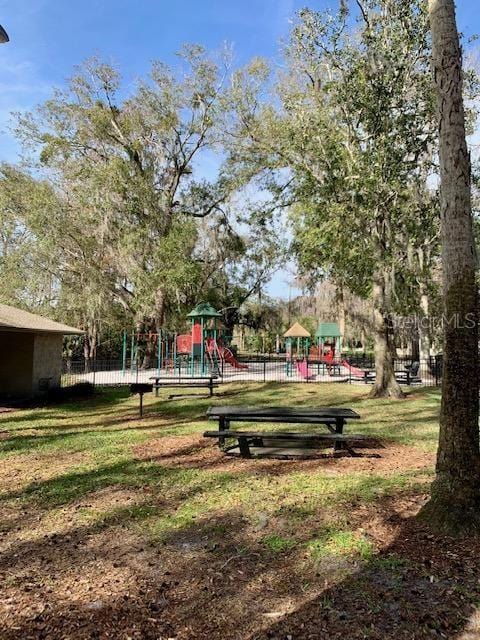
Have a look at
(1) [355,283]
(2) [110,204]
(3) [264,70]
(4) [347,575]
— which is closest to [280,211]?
(1) [355,283]

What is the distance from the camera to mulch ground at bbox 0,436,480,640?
2.52 m

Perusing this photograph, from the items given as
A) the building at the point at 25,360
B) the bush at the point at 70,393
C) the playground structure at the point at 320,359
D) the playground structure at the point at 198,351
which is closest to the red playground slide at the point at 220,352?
the playground structure at the point at 198,351

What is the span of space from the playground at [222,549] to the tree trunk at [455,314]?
32 centimetres

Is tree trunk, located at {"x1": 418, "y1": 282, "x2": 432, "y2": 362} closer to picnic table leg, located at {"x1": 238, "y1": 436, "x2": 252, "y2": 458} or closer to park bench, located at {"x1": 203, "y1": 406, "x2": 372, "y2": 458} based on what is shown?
park bench, located at {"x1": 203, "y1": 406, "x2": 372, "y2": 458}

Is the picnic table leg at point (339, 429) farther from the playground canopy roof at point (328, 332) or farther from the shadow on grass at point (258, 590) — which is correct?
the playground canopy roof at point (328, 332)

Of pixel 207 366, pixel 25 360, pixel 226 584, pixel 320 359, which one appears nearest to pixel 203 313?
pixel 207 366

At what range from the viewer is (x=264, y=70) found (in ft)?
61.0

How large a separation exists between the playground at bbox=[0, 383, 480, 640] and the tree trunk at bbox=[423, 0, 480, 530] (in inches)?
12.7

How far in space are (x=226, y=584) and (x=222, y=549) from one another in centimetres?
51

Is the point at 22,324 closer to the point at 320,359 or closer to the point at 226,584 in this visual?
the point at 226,584

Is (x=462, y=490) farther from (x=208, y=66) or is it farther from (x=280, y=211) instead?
(x=208, y=66)

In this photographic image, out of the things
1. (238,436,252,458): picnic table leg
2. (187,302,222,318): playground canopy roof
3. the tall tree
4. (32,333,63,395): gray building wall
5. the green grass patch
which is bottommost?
the green grass patch

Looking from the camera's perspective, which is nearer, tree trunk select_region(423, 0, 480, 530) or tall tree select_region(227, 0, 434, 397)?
tree trunk select_region(423, 0, 480, 530)

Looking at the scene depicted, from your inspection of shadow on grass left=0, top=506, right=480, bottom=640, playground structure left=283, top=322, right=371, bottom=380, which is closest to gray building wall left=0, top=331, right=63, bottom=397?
shadow on grass left=0, top=506, right=480, bottom=640
